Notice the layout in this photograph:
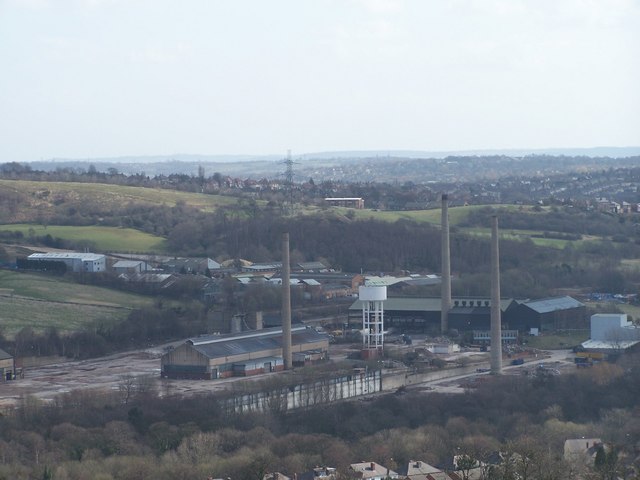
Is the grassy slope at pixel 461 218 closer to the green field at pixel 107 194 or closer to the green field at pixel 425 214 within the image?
the green field at pixel 425 214

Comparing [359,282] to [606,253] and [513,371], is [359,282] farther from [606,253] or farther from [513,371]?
[513,371]

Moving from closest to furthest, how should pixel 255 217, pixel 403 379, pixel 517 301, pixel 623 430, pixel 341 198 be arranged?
pixel 623 430 < pixel 403 379 < pixel 517 301 < pixel 255 217 < pixel 341 198

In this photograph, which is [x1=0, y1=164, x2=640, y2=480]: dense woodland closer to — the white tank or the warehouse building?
the warehouse building

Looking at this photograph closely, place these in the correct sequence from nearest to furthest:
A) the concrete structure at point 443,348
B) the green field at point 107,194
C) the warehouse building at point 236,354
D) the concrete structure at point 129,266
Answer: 1. the warehouse building at point 236,354
2. the concrete structure at point 443,348
3. the concrete structure at point 129,266
4. the green field at point 107,194

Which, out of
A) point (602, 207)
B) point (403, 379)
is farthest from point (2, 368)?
point (602, 207)

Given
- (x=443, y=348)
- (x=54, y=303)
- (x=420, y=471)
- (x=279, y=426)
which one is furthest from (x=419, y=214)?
(x=420, y=471)

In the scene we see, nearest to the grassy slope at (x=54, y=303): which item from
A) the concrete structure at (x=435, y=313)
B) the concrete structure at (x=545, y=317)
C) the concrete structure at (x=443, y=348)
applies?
the concrete structure at (x=435, y=313)
